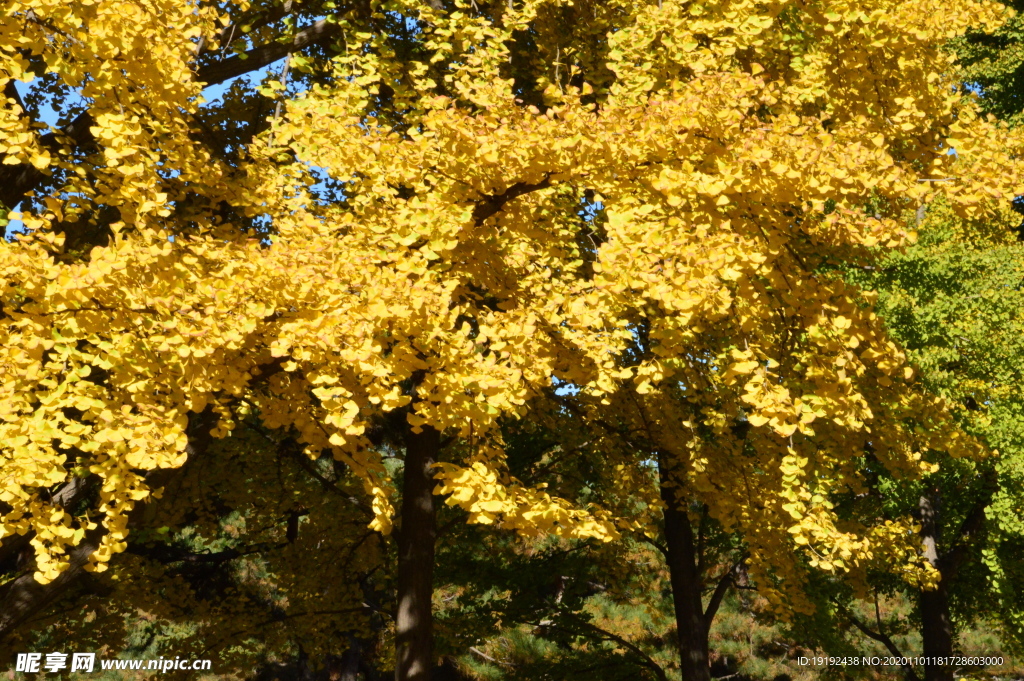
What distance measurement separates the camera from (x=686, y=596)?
962cm

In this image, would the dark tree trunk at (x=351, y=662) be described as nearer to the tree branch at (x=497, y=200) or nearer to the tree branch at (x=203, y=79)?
the tree branch at (x=203, y=79)

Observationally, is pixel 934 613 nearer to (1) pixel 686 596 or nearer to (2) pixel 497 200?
(1) pixel 686 596

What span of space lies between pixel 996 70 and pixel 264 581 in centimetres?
1851

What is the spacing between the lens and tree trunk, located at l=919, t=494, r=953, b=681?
10945 millimetres

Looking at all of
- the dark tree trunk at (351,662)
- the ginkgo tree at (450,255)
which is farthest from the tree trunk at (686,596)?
the dark tree trunk at (351,662)

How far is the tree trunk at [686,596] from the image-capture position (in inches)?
365

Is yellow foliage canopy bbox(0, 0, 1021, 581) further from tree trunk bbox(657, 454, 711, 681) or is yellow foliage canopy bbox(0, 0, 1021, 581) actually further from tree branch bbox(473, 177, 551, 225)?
tree trunk bbox(657, 454, 711, 681)

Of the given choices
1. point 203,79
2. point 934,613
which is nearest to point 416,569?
point 203,79

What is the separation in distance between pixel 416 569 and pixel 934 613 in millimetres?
8249

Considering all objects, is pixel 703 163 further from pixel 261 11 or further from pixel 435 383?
pixel 261 11

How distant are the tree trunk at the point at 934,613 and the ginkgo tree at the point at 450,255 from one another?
503 centimetres

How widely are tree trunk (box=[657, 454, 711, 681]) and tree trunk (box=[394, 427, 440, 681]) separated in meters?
3.43

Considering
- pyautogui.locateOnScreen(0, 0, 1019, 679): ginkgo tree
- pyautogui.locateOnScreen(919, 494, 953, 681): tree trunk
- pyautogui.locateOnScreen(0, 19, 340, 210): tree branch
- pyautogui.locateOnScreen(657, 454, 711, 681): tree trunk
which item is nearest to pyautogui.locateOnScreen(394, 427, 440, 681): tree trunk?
pyautogui.locateOnScreen(0, 0, 1019, 679): ginkgo tree

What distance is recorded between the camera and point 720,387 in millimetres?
7211
